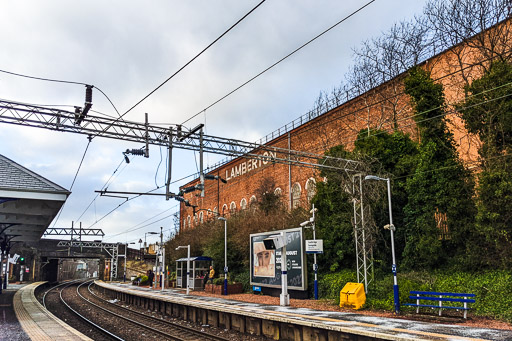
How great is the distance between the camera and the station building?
23016 millimetres

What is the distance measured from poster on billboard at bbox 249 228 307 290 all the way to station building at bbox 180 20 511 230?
7.19 meters

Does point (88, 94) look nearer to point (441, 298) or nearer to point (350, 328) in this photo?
point (350, 328)

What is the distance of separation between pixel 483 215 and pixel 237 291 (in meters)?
15.3

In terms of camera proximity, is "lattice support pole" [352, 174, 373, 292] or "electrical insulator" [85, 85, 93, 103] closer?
"electrical insulator" [85, 85, 93, 103]

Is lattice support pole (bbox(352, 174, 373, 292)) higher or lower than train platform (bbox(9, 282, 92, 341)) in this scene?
higher

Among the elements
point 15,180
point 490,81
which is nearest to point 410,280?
point 490,81

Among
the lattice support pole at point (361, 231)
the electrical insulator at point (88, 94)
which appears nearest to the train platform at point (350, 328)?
the lattice support pole at point (361, 231)

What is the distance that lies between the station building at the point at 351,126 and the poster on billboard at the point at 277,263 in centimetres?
719

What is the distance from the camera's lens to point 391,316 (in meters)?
14.6

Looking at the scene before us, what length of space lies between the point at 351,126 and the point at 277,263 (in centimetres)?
1328

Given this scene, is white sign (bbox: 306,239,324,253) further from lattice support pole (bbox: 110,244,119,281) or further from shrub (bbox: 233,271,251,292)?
lattice support pole (bbox: 110,244,119,281)

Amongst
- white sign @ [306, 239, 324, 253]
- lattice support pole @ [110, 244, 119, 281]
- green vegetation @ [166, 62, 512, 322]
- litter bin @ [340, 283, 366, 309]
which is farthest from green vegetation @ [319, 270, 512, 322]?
lattice support pole @ [110, 244, 119, 281]

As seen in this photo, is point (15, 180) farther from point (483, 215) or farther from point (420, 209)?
point (483, 215)

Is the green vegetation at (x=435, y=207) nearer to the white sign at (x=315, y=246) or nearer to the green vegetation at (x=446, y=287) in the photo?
the green vegetation at (x=446, y=287)
